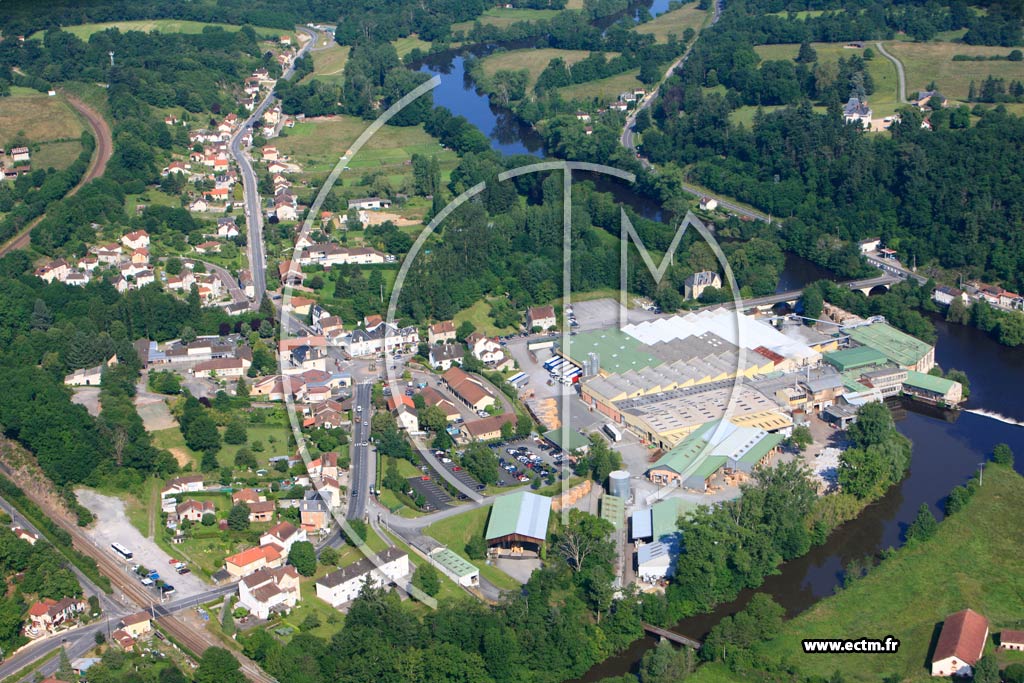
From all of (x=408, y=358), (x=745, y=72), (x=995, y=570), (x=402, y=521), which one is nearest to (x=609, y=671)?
(x=402, y=521)

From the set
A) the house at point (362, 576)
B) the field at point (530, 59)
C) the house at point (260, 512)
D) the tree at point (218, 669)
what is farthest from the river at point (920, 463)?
the field at point (530, 59)

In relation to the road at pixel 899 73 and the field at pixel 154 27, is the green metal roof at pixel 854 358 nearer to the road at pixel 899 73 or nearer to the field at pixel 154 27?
the road at pixel 899 73

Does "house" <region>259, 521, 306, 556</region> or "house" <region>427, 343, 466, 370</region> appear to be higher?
"house" <region>259, 521, 306, 556</region>

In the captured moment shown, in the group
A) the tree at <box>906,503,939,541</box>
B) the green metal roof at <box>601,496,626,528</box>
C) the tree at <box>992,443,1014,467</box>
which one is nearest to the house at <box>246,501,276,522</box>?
the green metal roof at <box>601,496,626,528</box>

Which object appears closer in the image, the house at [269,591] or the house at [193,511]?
the house at [269,591]

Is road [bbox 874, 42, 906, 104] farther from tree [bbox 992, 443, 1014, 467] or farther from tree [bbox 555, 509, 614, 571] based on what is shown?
tree [bbox 555, 509, 614, 571]

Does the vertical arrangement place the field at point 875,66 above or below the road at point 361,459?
above

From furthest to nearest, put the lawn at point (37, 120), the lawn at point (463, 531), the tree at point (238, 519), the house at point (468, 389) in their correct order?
the lawn at point (37, 120)
the house at point (468, 389)
the tree at point (238, 519)
the lawn at point (463, 531)
